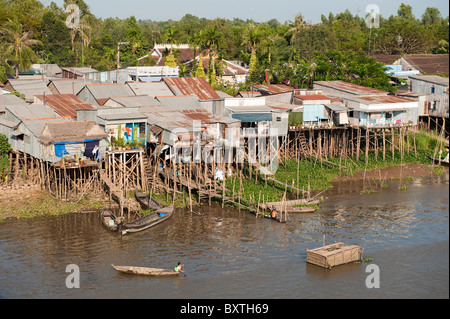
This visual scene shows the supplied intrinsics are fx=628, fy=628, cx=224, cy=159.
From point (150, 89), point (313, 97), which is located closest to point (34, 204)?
point (150, 89)

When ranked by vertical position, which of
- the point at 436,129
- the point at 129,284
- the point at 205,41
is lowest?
the point at 129,284

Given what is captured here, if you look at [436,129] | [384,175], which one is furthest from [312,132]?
[436,129]

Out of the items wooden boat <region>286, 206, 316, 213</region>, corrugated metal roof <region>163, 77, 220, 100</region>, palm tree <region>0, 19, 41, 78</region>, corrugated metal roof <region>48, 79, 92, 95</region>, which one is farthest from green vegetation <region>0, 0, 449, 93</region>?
wooden boat <region>286, 206, 316, 213</region>

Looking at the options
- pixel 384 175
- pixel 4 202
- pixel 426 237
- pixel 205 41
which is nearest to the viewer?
pixel 426 237

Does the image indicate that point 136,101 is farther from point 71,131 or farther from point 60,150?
point 60,150

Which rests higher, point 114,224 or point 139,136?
point 139,136

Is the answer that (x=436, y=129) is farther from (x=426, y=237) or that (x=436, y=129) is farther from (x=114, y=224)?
(x=114, y=224)

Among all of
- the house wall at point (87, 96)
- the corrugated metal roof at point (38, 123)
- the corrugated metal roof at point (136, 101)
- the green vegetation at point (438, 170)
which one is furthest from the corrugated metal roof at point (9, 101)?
the green vegetation at point (438, 170)
